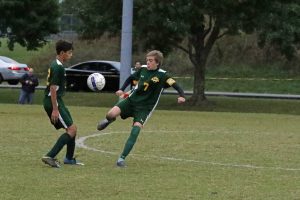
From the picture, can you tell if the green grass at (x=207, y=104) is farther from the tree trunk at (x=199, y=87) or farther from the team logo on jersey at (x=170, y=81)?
the team logo on jersey at (x=170, y=81)

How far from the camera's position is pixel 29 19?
3788cm

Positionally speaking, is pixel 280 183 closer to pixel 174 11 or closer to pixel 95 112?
pixel 95 112

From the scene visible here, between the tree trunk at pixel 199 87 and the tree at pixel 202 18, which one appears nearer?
the tree at pixel 202 18

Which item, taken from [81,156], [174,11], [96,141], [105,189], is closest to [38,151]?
[81,156]

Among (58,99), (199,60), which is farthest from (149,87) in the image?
(199,60)

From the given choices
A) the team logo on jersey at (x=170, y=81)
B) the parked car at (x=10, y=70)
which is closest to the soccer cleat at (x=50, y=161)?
the team logo on jersey at (x=170, y=81)

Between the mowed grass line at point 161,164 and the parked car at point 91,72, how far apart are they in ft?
63.9

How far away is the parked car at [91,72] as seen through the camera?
137ft

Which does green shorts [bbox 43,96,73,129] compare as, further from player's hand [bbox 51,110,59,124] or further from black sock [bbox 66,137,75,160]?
black sock [bbox 66,137,75,160]

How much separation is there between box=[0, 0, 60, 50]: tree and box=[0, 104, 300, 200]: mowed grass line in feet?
51.5

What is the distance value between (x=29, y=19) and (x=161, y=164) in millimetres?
26054

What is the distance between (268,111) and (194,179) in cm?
2314

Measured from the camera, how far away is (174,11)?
32.4 metres

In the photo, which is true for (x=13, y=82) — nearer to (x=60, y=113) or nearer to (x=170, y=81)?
(x=170, y=81)
